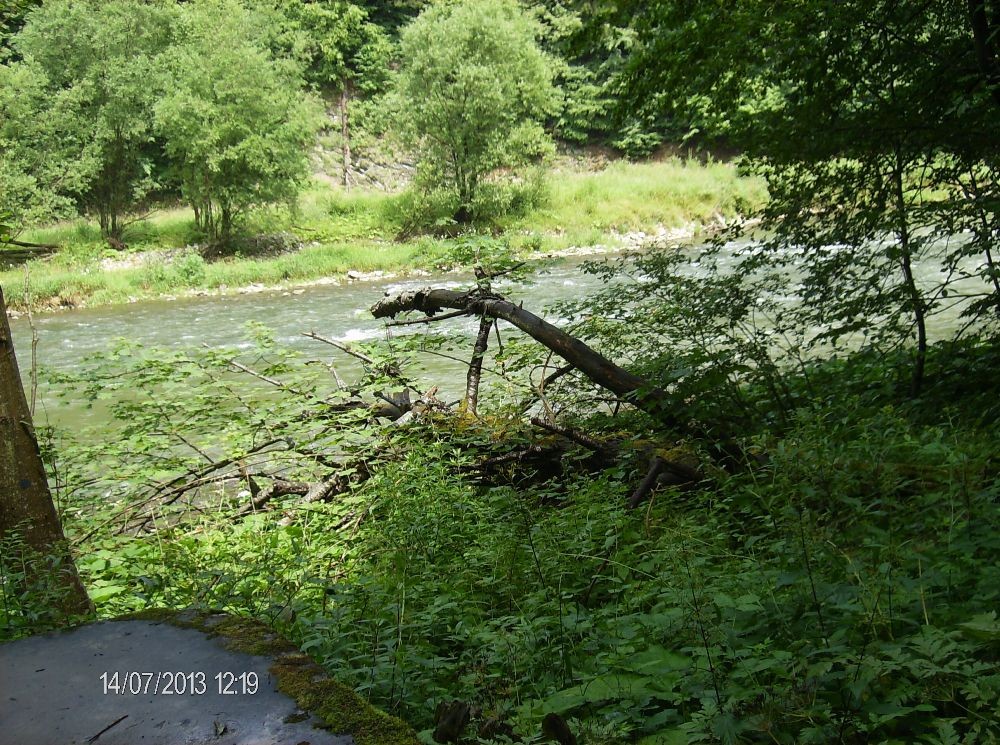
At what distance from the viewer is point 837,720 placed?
1.92 metres

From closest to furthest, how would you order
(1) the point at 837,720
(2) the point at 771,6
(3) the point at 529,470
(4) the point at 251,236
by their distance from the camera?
(1) the point at 837,720
(2) the point at 771,6
(3) the point at 529,470
(4) the point at 251,236

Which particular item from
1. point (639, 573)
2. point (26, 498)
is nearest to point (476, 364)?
point (639, 573)

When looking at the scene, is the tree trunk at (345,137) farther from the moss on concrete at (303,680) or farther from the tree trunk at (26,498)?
the moss on concrete at (303,680)

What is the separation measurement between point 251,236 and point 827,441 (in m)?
27.8

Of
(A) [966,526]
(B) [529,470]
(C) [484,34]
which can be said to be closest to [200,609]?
(A) [966,526]

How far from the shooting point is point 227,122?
89.6 ft

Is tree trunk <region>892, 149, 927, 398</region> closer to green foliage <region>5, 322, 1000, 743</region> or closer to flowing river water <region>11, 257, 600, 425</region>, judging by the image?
green foliage <region>5, 322, 1000, 743</region>

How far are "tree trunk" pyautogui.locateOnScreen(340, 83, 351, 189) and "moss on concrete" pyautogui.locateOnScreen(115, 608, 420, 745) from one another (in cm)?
3481

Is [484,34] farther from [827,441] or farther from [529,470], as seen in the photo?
[827,441]

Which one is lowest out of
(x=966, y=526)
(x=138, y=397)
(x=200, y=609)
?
(x=138, y=397)

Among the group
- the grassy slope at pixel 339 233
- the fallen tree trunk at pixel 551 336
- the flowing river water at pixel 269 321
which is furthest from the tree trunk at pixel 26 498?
the grassy slope at pixel 339 233

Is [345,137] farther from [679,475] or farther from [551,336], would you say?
[679,475]

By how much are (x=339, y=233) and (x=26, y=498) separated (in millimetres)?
26994

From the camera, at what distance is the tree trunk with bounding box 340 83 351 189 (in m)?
36.9
